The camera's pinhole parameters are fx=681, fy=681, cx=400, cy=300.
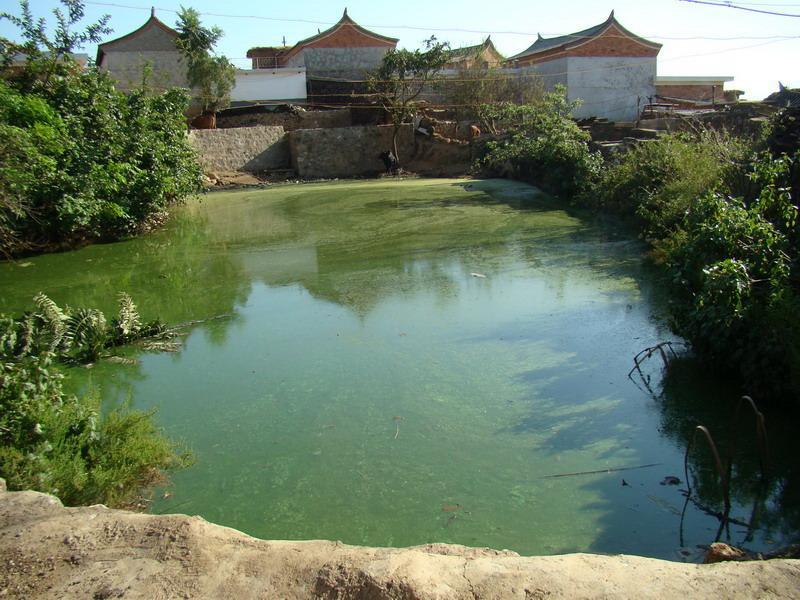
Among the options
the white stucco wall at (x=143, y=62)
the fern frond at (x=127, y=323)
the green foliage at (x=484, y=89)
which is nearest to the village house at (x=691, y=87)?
the green foliage at (x=484, y=89)

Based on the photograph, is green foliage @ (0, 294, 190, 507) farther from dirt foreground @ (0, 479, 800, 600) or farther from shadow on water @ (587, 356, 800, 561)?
shadow on water @ (587, 356, 800, 561)

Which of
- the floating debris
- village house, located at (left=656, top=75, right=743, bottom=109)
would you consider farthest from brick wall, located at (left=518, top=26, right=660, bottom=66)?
the floating debris

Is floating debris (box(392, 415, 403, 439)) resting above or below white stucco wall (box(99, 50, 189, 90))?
below

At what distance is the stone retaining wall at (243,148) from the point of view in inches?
721

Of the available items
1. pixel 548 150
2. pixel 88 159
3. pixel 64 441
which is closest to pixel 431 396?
pixel 64 441

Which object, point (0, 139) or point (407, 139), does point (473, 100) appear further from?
point (0, 139)

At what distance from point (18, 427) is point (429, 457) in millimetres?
2004

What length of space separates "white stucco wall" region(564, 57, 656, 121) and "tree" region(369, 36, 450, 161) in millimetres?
5514

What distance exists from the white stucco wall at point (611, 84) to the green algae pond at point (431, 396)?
613 inches

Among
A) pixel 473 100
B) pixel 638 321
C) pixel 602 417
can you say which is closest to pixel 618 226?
pixel 638 321

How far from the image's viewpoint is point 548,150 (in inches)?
533

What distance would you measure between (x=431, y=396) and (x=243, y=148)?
630 inches

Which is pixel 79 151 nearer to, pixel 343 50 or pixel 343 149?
pixel 343 149

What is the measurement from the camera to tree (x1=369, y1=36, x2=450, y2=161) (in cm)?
A: 1922
